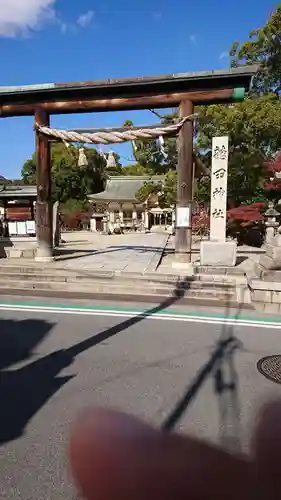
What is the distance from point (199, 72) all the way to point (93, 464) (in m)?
9.23

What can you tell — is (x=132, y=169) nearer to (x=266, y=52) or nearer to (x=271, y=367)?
(x=266, y=52)

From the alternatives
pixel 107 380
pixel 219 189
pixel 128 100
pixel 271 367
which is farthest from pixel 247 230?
pixel 107 380

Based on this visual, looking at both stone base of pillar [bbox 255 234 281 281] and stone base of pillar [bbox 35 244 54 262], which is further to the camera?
stone base of pillar [bbox 35 244 54 262]

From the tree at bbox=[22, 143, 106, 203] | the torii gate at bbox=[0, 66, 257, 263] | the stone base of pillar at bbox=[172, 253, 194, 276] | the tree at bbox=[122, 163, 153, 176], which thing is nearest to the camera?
the torii gate at bbox=[0, 66, 257, 263]

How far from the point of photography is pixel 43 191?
33.9ft

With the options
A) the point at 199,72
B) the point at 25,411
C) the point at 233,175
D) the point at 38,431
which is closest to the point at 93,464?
the point at 38,431

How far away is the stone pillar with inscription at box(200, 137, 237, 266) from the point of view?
9.44 meters

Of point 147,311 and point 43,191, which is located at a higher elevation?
point 43,191

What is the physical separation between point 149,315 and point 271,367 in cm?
259

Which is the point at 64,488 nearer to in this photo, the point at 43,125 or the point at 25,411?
the point at 25,411

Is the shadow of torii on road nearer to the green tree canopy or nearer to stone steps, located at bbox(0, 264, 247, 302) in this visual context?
stone steps, located at bbox(0, 264, 247, 302)

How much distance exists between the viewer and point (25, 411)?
3.13 m

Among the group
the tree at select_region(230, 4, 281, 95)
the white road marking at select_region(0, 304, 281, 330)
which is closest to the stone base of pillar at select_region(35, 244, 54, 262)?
the white road marking at select_region(0, 304, 281, 330)

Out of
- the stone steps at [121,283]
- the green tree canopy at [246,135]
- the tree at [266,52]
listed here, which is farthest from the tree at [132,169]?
the stone steps at [121,283]
